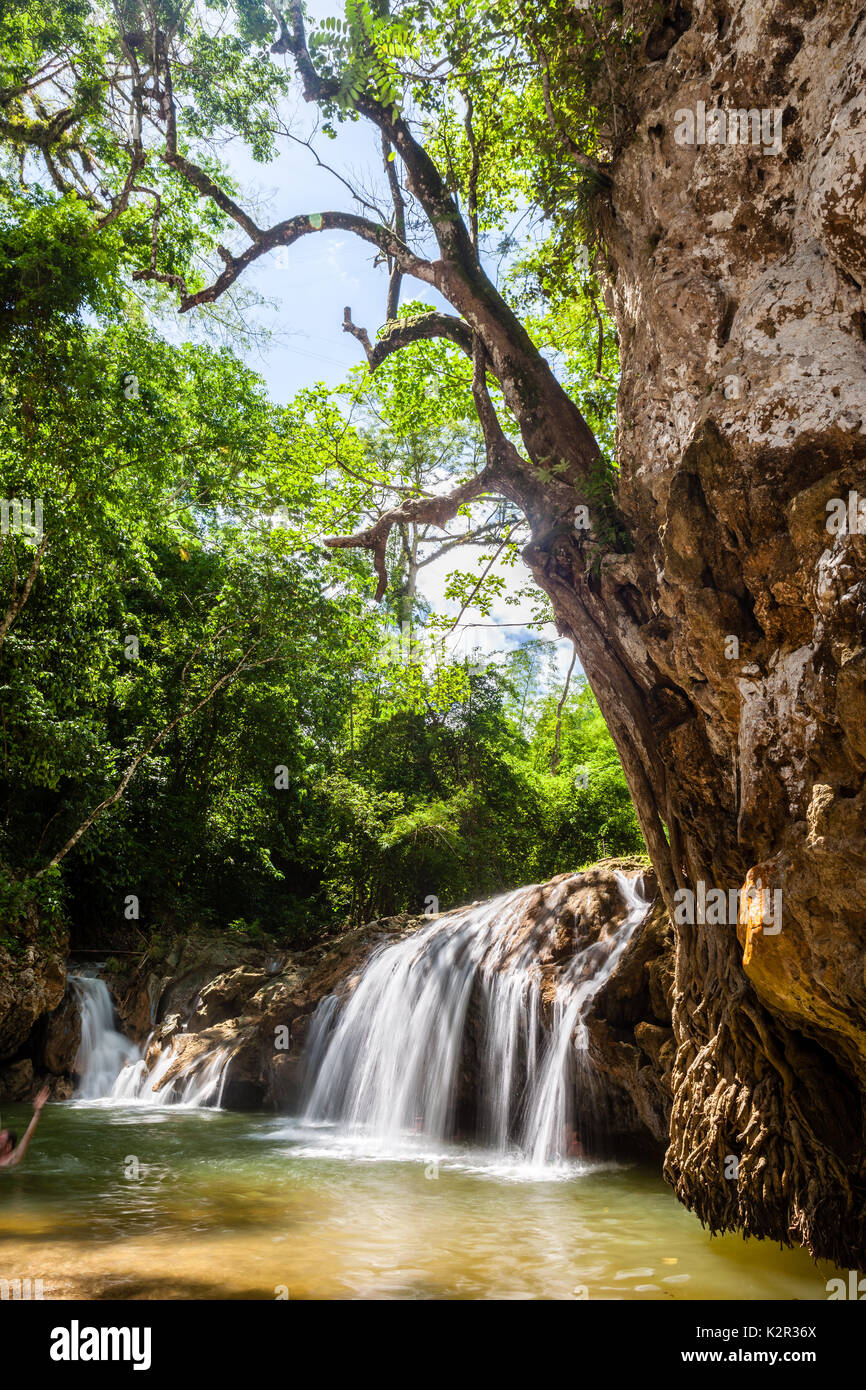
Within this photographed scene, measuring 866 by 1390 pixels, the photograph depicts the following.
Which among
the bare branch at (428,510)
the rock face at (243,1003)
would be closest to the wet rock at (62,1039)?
the rock face at (243,1003)

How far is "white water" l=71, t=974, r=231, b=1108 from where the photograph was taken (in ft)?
36.5

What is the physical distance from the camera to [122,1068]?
1252cm

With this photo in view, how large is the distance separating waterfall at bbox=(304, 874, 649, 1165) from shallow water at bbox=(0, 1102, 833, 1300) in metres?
0.64

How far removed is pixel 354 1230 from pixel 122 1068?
8.95 meters

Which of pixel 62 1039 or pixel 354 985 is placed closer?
pixel 354 985

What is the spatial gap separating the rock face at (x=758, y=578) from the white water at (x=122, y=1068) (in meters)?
7.83

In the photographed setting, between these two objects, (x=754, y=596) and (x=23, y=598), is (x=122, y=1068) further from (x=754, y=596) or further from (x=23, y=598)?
(x=754, y=596)

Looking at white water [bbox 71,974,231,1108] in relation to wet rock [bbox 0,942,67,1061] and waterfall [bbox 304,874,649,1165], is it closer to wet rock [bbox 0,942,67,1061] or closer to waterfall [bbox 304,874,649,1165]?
wet rock [bbox 0,942,67,1061]

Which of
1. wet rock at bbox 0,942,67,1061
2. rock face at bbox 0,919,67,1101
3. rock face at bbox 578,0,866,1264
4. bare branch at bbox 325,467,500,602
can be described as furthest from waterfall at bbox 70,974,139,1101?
rock face at bbox 578,0,866,1264

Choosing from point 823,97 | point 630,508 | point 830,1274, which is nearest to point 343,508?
point 630,508

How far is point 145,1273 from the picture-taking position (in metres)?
4.13

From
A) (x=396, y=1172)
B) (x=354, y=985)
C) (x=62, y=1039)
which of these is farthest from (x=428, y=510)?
(x=62, y=1039)

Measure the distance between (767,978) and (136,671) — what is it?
43.7 ft

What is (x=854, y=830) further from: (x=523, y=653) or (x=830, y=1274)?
(x=523, y=653)
